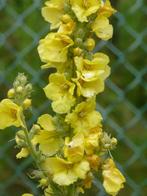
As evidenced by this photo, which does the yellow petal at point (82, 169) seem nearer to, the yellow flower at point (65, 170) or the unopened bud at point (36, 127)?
the yellow flower at point (65, 170)

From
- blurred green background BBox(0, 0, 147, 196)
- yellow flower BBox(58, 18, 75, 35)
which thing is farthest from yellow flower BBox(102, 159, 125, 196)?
blurred green background BBox(0, 0, 147, 196)

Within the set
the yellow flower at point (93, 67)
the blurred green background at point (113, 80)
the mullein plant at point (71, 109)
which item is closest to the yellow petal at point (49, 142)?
the mullein plant at point (71, 109)

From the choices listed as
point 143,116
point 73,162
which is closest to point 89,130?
point 73,162

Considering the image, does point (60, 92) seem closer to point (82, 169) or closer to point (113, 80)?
point (82, 169)

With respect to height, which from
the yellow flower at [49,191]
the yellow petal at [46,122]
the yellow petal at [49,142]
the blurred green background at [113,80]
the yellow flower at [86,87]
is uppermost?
the yellow flower at [86,87]

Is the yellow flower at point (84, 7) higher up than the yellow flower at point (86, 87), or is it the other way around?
the yellow flower at point (84, 7)
